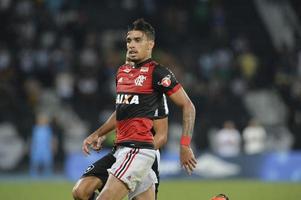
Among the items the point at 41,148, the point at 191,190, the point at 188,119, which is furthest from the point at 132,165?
the point at 41,148

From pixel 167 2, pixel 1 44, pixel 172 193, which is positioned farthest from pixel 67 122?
pixel 172 193

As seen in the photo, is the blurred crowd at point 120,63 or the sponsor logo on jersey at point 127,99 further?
the blurred crowd at point 120,63

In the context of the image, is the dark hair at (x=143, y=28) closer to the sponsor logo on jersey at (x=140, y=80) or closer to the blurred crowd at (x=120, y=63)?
the sponsor logo on jersey at (x=140, y=80)

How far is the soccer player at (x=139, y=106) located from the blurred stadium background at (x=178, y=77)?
35.2 feet

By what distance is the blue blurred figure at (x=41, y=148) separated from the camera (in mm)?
20953

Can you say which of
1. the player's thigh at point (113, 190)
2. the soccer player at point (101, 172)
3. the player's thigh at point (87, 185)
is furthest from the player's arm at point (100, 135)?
the player's thigh at point (113, 190)

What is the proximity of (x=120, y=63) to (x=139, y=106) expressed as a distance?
1584cm

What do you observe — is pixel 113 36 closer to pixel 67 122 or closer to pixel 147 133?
pixel 67 122

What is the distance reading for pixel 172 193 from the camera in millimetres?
15531

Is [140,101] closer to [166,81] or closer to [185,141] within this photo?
[166,81]

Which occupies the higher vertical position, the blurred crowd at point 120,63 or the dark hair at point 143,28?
the dark hair at point 143,28

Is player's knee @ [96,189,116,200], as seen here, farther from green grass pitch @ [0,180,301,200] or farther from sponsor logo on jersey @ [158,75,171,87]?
green grass pitch @ [0,180,301,200]

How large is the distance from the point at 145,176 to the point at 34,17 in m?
17.0

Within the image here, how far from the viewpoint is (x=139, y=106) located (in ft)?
25.8
